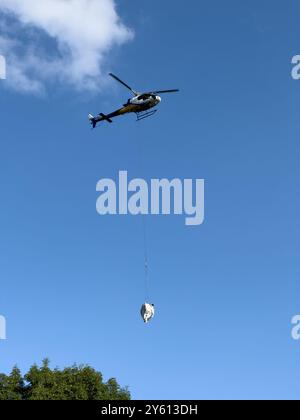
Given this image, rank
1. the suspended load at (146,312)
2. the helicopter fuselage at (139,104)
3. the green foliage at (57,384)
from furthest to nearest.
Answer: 1. the green foliage at (57,384)
2. the helicopter fuselage at (139,104)
3. the suspended load at (146,312)

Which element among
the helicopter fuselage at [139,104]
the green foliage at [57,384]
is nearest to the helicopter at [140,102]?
the helicopter fuselage at [139,104]

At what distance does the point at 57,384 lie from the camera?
76.2 meters

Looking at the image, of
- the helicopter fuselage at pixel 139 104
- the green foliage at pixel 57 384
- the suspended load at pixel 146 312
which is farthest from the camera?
the green foliage at pixel 57 384

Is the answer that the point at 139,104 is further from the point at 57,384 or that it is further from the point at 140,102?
the point at 57,384

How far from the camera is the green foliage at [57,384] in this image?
75688 mm

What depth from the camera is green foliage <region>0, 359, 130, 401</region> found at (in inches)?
2980

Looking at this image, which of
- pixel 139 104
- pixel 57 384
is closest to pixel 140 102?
pixel 139 104

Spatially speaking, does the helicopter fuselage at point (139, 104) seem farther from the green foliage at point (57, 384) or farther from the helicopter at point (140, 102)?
the green foliage at point (57, 384)

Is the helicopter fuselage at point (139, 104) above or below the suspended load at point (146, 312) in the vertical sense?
above

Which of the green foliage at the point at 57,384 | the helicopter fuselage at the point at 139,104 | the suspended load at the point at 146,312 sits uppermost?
the helicopter fuselage at the point at 139,104
